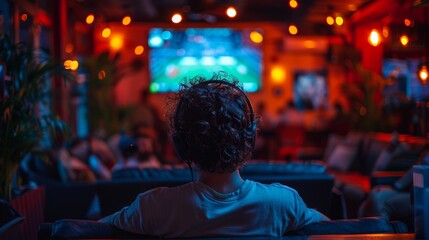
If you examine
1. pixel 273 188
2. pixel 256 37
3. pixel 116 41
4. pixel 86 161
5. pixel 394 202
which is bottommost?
pixel 394 202

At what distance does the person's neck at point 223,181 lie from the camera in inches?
92.7

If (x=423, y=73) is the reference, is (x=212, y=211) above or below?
below

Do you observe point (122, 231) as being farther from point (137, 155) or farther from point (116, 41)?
point (116, 41)

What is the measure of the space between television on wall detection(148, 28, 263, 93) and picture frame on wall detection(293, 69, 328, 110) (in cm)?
228

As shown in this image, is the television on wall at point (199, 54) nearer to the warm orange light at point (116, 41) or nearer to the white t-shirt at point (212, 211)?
the warm orange light at point (116, 41)

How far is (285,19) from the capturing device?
14680mm

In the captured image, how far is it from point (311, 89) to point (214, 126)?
14.9m

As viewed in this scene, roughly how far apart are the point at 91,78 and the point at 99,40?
356cm

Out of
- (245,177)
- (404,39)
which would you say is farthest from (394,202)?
(404,39)

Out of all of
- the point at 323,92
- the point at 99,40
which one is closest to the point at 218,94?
the point at 99,40

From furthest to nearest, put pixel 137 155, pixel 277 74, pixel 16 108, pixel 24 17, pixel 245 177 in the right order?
1. pixel 277 74
2. pixel 137 155
3. pixel 24 17
4. pixel 245 177
5. pixel 16 108

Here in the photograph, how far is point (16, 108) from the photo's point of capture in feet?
14.4

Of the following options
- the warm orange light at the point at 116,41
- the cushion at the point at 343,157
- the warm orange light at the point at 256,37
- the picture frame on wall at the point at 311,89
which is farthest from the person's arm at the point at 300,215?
the picture frame on wall at the point at 311,89

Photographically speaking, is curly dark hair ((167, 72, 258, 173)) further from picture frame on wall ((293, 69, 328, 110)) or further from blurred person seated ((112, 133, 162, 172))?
picture frame on wall ((293, 69, 328, 110))
